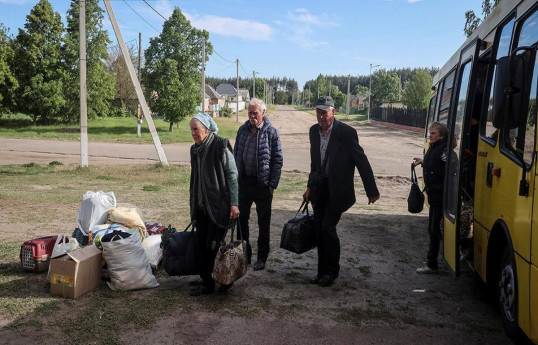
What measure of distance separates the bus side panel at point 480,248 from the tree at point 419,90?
176 feet

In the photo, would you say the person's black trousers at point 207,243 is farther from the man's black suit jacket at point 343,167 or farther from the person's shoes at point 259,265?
the man's black suit jacket at point 343,167

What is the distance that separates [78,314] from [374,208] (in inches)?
280

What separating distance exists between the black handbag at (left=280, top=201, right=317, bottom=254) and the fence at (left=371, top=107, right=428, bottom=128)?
38285 millimetres

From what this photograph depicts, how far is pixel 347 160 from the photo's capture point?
5.09 m

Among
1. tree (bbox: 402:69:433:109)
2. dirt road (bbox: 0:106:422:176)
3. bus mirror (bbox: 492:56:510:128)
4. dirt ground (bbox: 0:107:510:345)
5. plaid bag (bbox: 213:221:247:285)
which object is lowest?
dirt road (bbox: 0:106:422:176)

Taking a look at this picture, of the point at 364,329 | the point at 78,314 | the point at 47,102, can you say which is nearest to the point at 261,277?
the point at 364,329

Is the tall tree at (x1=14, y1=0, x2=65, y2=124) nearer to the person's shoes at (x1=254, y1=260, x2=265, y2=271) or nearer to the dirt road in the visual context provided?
the dirt road

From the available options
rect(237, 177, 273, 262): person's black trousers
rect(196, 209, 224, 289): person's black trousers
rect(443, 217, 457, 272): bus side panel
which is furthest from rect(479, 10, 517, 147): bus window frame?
rect(196, 209, 224, 289): person's black trousers

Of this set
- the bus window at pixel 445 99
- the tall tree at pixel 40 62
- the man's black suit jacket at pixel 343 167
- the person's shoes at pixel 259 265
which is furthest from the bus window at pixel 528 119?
the tall tree at pixel 40 62

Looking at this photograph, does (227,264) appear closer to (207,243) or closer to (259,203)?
(207,243)

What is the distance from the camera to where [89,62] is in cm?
3681

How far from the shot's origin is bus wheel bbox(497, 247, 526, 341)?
10.7ft

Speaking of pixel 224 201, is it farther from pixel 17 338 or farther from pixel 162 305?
pixel 17 338

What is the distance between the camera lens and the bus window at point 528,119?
316 centimetres
